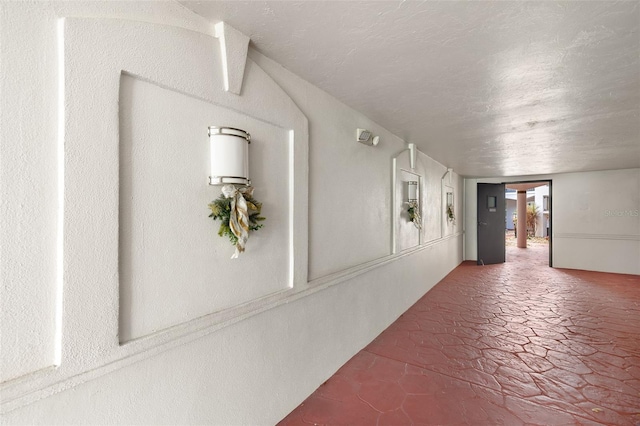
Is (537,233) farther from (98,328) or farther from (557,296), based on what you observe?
(98,328)

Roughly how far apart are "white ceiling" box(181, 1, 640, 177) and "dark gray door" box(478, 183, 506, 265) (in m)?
5.22

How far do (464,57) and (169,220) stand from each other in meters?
2.06

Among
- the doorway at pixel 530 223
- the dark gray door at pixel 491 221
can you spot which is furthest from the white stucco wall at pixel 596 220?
the dark gray door at pixel 491 221

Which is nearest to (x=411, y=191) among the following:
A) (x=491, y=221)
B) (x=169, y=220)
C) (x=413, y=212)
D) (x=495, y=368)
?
(x=413, y=212)

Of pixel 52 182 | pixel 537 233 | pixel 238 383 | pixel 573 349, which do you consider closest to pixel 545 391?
pixel 573 349

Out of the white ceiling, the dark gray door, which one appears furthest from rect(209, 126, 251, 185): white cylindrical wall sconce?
the dark gray door

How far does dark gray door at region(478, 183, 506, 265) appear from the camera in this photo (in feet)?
28.3

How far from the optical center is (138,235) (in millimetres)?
1378

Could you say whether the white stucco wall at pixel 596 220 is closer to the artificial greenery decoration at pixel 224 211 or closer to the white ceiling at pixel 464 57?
the white ceiling at pixel 464 57

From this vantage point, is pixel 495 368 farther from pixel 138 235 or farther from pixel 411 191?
pixel 138 235

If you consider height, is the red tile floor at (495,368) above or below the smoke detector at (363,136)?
below

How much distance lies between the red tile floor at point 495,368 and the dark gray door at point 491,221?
139 inches

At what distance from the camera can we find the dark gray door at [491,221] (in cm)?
864

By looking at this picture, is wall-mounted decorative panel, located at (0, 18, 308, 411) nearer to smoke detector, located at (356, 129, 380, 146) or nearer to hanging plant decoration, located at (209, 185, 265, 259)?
hanging plant decoration, located at (209, 185, 265, 259)
